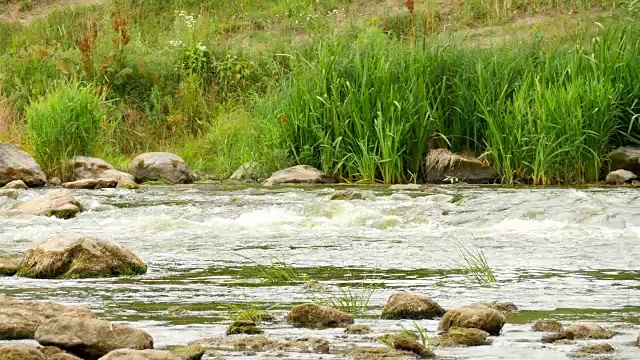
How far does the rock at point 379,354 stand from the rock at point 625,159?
28.5ft

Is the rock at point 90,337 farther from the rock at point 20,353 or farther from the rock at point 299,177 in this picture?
the rock at point 299,177

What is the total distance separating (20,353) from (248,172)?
10.1 metres

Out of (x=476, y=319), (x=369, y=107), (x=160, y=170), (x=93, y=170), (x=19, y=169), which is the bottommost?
(x=160, y=170)

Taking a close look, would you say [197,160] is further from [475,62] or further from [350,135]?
[475,62]

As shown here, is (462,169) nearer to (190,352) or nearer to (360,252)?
(360,252)

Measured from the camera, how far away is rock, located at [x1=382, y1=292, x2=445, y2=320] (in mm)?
4863

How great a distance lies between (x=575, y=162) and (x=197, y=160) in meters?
5.26

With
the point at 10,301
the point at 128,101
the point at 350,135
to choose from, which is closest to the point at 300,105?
the point at 350,135

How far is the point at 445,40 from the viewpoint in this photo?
43.4ft

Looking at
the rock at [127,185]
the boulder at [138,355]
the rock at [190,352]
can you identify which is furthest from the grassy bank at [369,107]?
the boulder at [138,355]

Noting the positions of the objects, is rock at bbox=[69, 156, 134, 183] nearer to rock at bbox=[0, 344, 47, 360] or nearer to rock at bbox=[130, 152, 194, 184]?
rock at bbox=[130, 152, 194, 184]

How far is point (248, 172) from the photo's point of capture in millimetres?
13719

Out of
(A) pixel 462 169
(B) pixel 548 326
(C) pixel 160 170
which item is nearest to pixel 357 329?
(B) pixel 548 326

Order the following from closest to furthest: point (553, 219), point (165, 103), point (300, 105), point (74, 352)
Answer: point (74, 352) → point (553, 219) → point (300, 105) → point (165, 103)
